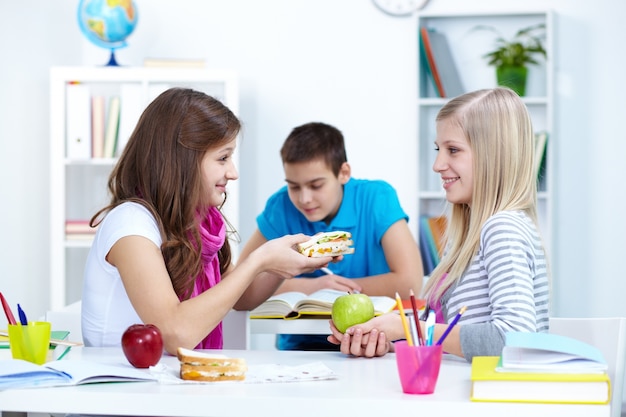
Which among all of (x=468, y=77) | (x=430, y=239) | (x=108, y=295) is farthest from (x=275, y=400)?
(x=468, y=77)

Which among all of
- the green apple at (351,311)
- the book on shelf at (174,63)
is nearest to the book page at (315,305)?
the green apple at (351,311)

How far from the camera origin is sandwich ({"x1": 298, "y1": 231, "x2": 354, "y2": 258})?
2.10 meters

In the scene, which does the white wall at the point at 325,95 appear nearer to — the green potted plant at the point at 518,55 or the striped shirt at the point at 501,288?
the green potted plant at the point at 518,55

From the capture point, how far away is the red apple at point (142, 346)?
153 cm

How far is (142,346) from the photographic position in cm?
153

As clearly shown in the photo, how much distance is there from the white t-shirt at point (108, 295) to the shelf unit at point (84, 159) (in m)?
2.08

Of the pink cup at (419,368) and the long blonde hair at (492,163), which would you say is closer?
the pink cup at (419,368)

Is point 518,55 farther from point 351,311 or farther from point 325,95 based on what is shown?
point 351,311

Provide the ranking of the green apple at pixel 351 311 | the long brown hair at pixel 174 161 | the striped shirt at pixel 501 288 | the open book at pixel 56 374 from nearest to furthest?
the open book at pixel 56 374, the striped shirt at pixel 501 288, the green apple at pixel 351 311, the long brown hair at pixel 174 161

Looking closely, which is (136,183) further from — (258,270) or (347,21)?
(347,21)

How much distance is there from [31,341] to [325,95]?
2.96 meters

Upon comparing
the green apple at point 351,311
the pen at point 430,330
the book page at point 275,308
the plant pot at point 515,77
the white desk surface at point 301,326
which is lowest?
the white desk surface at point 301,326

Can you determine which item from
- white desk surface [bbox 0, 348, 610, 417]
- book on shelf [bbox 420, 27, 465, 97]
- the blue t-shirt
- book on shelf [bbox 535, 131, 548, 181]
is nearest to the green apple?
white desk surface [bbox 0, 348, 610, 417]

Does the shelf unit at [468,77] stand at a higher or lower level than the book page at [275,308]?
higher
